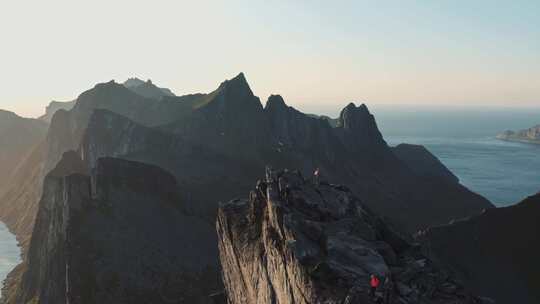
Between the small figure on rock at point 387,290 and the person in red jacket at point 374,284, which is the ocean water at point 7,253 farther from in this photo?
the small figure on rock at point 387,290

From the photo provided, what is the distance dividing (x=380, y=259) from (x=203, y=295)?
50.6m

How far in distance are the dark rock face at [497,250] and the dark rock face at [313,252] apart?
2100 inches

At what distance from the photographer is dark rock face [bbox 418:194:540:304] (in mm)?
93875

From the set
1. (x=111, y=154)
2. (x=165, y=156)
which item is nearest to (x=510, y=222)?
(x=165, y=156)

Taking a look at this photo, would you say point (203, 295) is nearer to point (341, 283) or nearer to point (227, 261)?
point (227, 261)

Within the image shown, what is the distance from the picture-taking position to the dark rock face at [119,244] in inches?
3258

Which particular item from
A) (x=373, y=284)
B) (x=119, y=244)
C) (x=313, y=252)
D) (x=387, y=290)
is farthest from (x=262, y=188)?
(x=119, y=244)

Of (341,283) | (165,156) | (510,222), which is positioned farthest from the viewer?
(165,156)

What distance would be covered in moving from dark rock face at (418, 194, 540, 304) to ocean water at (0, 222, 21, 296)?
123m

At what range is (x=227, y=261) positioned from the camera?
5531 centimetres

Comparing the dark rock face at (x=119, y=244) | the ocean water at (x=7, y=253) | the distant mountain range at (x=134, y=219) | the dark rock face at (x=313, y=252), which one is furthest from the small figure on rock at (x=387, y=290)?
the ocean water at (x=7, y=253)

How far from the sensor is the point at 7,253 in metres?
163

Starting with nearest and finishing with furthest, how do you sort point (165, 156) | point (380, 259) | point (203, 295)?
point (380, 259), point (203, 295), point (165, 156)

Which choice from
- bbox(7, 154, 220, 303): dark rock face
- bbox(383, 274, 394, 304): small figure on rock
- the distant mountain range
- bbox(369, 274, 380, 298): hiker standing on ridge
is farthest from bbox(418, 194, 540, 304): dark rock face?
bbox(369, 274, 380, 298): hiker standing on ridge
